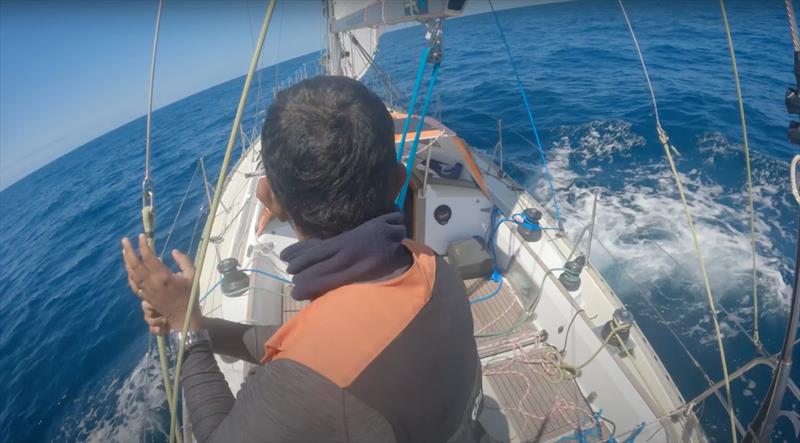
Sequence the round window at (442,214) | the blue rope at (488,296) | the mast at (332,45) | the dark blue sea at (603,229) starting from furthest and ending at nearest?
1. the mast at (332,45)
2. the dark blue sea at (603,229)
3. the round window at (442,214)
4. the blue rope at (488,296)

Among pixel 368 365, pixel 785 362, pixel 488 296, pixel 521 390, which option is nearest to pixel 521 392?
pixel 521 390

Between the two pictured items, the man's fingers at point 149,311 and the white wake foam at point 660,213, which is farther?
the white wake foam at point 660,213

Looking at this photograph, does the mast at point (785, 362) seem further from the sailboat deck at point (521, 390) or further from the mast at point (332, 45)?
the mast at point (332, 45)

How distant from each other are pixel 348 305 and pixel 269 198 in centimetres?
48

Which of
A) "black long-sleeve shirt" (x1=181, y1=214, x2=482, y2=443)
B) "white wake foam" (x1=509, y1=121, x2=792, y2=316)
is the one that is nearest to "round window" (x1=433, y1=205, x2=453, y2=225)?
"white wake foam" (x1=509, y1=121, x2=792, y2=316)

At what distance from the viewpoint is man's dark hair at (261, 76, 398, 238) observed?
0.85 meters

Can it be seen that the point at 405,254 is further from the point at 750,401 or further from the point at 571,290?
the point at 750,401

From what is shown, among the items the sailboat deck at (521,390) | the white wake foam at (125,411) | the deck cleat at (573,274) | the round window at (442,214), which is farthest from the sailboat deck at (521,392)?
the white wake foam at (125,411)

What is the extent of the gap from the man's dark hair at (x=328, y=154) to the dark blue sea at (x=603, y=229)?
340cm

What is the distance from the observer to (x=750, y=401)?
11.9ft

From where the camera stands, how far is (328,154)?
84cm

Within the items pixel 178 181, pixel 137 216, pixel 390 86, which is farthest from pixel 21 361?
pixel 390 86

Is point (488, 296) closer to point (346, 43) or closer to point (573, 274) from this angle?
point (573, 274)

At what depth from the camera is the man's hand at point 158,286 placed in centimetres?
112
